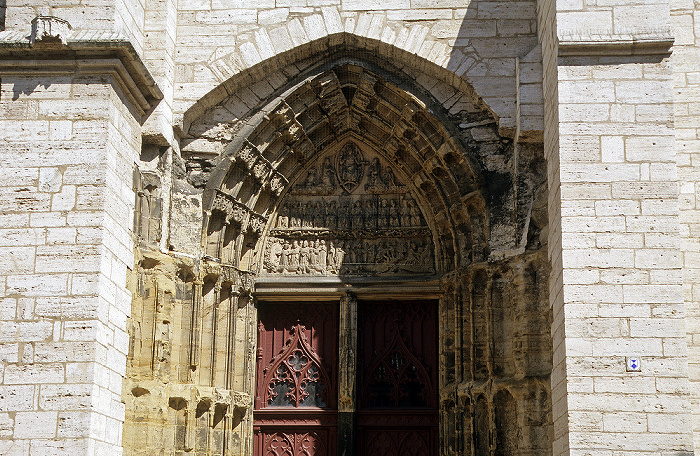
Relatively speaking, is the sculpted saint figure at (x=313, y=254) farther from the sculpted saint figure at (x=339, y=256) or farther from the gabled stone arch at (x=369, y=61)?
the gabled stone arch at (x=369, y=61)

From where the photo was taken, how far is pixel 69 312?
657cm

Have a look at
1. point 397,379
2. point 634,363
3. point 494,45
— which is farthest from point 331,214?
point 634,363

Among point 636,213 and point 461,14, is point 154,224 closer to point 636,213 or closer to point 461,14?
point 461,14

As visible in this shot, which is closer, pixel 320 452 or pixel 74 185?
pixel 74 185

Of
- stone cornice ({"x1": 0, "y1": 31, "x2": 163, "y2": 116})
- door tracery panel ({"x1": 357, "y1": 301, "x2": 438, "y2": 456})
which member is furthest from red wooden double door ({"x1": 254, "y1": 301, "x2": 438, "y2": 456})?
stone cornice ({"x1": 0, "y1": 31, "x2": 163, "y2": 116})

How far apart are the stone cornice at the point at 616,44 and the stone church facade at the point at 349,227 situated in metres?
0.02

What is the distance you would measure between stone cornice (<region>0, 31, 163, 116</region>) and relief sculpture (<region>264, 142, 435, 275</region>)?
101 inches

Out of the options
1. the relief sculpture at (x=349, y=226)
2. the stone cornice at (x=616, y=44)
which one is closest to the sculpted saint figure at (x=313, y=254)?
the relief sculpture at (x=349, y=226)

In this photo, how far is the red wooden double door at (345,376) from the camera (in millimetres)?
8805

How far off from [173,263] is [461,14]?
3255 millimetres

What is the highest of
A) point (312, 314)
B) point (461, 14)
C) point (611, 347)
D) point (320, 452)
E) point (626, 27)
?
point (461, 14)

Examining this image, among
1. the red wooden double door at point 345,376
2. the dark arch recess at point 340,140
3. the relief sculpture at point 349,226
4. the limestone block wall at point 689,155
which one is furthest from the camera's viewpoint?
the relief sculpture at point 349,226

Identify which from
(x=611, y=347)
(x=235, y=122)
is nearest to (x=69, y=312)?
(x=235, y=122)

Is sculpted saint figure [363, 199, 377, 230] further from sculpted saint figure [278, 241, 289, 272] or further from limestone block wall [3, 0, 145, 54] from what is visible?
limestone block wall [3, 0, 145, 54]
